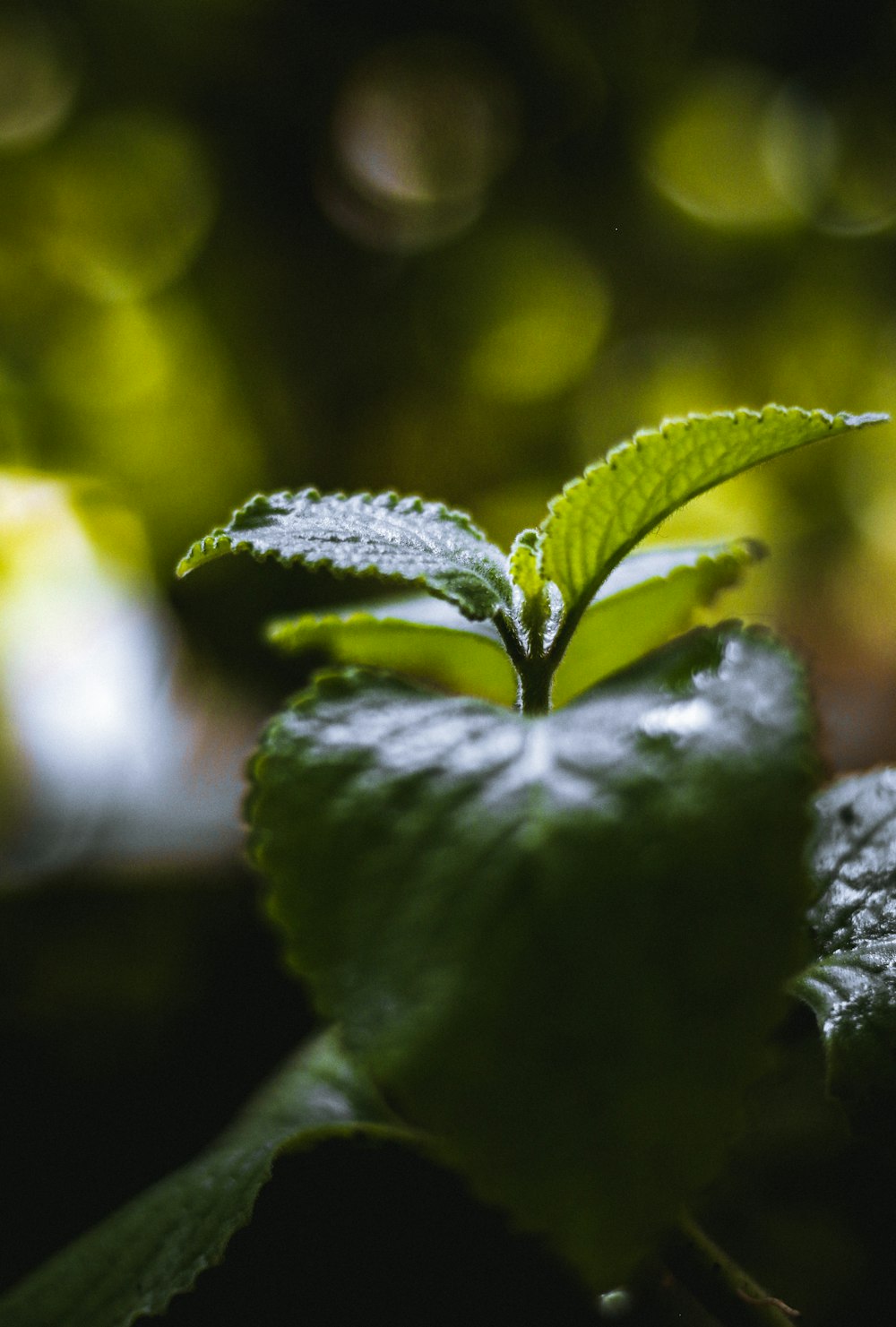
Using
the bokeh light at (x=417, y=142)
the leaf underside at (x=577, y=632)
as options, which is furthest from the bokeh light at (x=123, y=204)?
the leaf underside at (x=577, y=632)

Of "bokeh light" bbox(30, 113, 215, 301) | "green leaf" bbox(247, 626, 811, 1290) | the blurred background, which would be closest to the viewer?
"green leaf" bbox(247, 626, 811, 1290)

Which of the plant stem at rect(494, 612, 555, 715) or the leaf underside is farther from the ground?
the leaf underside

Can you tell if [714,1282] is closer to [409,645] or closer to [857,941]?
[857,941]

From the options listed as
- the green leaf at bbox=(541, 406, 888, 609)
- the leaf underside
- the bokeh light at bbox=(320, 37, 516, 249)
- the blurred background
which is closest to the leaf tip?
the green leaf at bbox=(541, 406, 888, 609)

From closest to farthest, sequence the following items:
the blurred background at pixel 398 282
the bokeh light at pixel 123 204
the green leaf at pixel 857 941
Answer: the green leaf at pixel 857 941 < the blurred background at pixel 398 282 < the bokeh light at pixel 123 204

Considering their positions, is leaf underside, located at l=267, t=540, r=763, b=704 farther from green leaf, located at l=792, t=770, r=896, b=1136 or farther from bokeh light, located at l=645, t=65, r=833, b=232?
bokeh light, located at l=645, t=65, r=833, b=232

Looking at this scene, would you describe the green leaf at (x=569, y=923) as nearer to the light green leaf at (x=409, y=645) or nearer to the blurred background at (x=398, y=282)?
the light green leaf at (x=409, y=645)

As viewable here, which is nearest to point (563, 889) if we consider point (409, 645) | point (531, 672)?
point (531, 672)

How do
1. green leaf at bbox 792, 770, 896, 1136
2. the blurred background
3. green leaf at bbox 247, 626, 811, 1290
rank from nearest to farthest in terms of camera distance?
green leaf at bbox 247, 626, 811, 1290
green leaf at bbox 792, 770, 896, 1136
the blurred background
